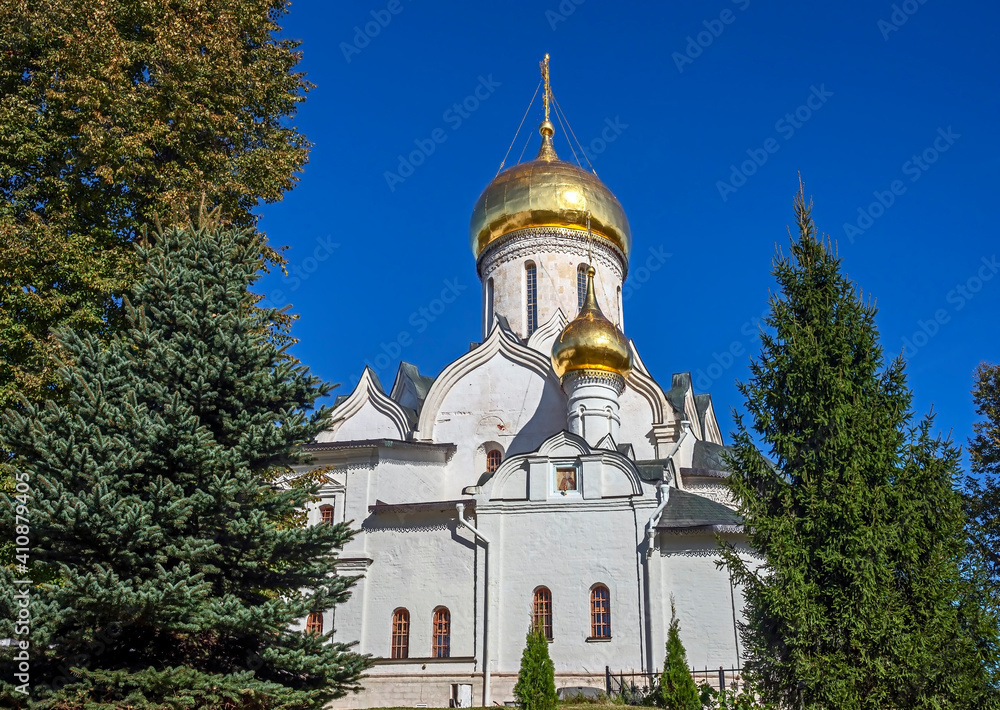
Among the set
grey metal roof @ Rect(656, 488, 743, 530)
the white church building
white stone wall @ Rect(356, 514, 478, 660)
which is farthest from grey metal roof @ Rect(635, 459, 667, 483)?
white stone wall @ Rect(356, 514, 478, 660)

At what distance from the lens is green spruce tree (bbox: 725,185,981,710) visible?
7.07 metres

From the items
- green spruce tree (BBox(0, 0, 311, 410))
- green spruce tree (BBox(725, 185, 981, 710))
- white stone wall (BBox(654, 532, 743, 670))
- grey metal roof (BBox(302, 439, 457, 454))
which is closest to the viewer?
green spruce tree (BBox(725, 185, 981, 710))

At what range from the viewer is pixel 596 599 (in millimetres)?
14672

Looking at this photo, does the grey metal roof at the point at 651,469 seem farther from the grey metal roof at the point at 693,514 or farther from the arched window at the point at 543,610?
the arched window at the point at 543,610

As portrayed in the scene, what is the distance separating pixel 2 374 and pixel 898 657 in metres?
9.27

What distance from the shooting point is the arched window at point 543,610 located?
14.6 m

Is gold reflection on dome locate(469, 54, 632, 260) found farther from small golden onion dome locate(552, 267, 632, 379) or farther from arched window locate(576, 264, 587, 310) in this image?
small golden onion dome locate(552, 267, 632, 379)

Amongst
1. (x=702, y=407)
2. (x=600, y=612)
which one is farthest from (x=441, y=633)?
(x=702, y=407)

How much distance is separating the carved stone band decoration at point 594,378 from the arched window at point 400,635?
5.40 meters

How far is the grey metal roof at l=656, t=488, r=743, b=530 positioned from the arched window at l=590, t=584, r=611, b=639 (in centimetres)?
145

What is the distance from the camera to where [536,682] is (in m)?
10.4

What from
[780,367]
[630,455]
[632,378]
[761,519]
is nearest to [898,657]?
[761,519]

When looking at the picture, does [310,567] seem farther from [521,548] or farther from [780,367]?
[521,548]

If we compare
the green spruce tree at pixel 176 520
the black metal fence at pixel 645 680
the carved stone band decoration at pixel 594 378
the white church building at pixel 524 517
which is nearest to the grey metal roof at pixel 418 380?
the white church building at pixel 524 517
